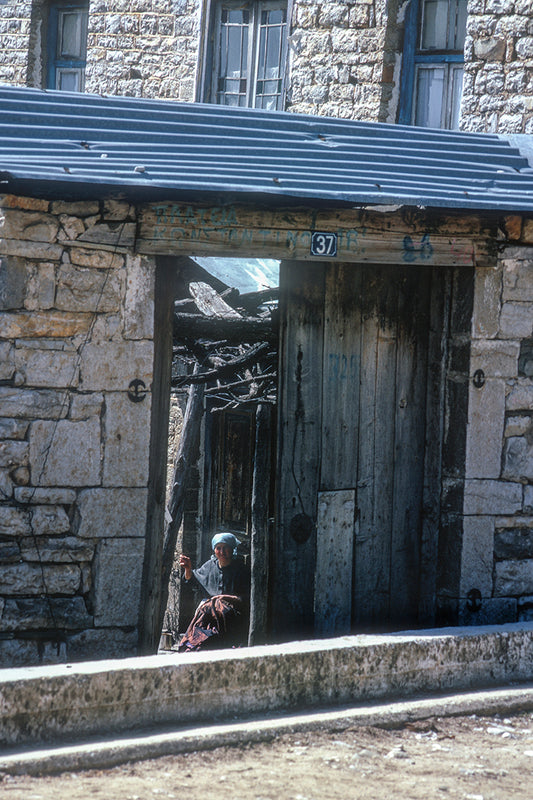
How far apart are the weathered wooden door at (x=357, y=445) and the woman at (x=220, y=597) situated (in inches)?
53.8

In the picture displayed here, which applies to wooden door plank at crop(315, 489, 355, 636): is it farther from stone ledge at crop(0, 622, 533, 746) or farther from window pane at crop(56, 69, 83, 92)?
window pane at crop(56, 69, 83, 92)

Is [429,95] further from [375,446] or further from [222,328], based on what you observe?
[375,446]

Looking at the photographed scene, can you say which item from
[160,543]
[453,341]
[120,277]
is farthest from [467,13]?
[160,543]

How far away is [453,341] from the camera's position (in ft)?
16.0

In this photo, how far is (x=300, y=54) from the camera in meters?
8.15

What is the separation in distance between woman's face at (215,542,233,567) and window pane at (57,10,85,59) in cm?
501

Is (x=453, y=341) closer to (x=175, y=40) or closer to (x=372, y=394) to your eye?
(x=372, y=394)

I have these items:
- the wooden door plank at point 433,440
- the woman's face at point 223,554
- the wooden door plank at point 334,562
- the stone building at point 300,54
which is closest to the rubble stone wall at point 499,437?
the wooden door plank at point 433,440

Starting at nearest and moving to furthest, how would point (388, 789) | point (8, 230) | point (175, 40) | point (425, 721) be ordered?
point (388, 789), point (425, 721), point (8, 230), point (175, 40)

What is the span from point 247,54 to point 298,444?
4.94 meters

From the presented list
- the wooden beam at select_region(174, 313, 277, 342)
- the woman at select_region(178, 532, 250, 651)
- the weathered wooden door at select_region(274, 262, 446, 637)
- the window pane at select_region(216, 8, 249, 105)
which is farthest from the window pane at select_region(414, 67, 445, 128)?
the woman at select_region(178, 532, 250, 651)

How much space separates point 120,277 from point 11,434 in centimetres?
87

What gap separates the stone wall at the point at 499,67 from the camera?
7.54 meters

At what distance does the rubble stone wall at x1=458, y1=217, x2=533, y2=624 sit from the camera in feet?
15.7
